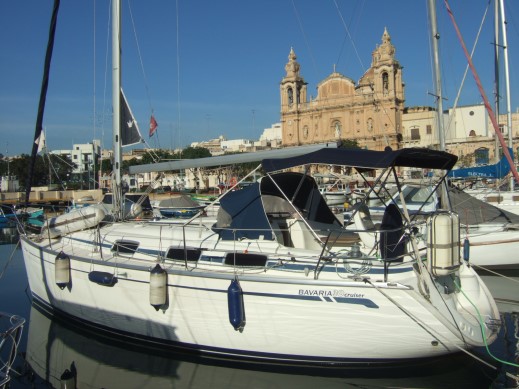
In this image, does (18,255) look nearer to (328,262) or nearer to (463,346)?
(328,262)

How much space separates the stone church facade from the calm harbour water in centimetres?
5990

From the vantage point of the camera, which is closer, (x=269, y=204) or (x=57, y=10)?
(x=269, y=204)

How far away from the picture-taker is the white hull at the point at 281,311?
260 inches

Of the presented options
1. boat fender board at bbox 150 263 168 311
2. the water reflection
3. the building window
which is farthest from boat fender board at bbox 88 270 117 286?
the building window

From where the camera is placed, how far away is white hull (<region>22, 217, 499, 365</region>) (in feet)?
21.7

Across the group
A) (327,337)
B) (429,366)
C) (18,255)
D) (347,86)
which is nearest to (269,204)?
(327,337)

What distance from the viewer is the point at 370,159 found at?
6754 millimetres

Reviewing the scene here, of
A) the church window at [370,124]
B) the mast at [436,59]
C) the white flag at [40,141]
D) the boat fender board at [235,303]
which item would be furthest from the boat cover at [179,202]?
the church window at [370,124]

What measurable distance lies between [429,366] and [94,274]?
5405mm

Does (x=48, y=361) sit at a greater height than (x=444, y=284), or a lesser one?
lesser

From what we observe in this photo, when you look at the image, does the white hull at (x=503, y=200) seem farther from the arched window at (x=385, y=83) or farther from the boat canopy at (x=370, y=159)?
the arched window at (x=385, y=83)

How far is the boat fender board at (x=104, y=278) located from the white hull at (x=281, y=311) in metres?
0.08

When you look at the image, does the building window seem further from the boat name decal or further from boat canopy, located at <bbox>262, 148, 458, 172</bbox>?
the boat name decal

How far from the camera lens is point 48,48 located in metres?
9.74
